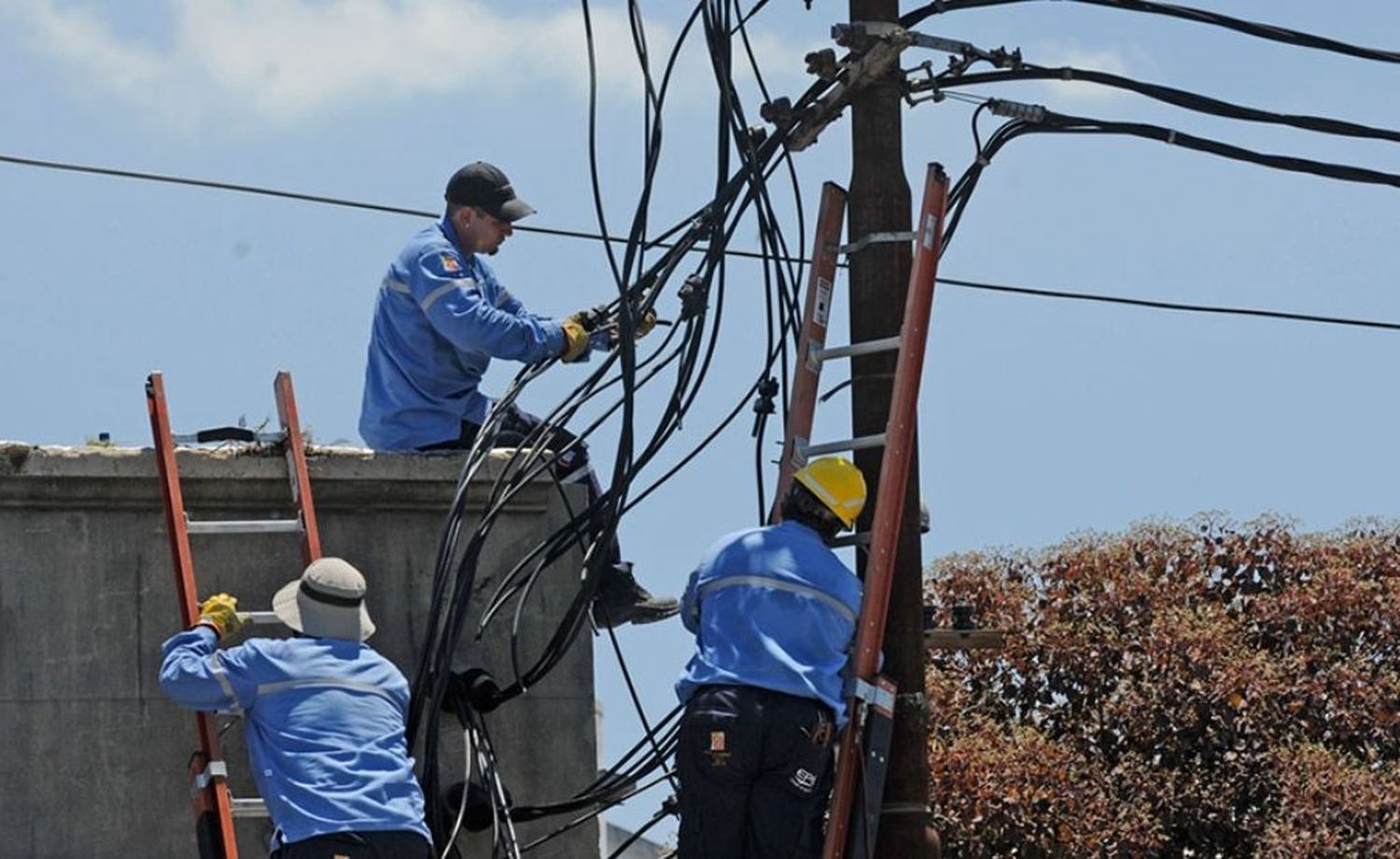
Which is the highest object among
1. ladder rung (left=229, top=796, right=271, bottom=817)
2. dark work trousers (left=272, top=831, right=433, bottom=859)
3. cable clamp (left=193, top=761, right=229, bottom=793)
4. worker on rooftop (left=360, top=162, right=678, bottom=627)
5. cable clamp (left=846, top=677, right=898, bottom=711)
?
worker on rooftop (left=360, top=162, right=678, bottom=627)

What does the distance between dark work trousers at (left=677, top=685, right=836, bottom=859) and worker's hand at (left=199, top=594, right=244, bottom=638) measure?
1.65m

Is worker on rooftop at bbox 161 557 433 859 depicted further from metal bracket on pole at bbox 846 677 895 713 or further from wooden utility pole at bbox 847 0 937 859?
wooden utility pole at bbox 847 0 937 859

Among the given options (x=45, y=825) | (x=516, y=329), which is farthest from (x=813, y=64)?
(x=45, y=825)

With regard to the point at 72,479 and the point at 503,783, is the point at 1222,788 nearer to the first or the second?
the point at 503,783

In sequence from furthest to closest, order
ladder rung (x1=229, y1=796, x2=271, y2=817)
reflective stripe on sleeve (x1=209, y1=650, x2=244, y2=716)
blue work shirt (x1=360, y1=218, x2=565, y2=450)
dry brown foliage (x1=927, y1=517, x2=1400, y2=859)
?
1. dry brown foliage (x1=927, y1=517, x2=1400, y2=859)
2. blue work shirt (x1=360, y1=218, x2=565, y2=450)
3. ladder rung (x1=229, y1=796, x2=271, y2=817)
4. reflective stripe on sleeve (x1=209, y1=650, x2=244, y2=716)

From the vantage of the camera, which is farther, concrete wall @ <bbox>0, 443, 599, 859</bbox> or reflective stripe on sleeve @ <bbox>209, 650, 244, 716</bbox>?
concrete wall @ <bbox>0, 443, 599, 859</bbox>

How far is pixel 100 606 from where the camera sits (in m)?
10.8

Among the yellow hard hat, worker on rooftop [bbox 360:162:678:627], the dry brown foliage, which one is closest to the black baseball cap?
worker on rooftop [bbox 360:162:678:627]

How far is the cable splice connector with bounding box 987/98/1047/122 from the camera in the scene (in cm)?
1120

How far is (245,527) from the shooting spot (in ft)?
35.4

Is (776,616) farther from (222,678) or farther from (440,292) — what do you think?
(440,292)

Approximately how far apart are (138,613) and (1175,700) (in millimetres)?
7178

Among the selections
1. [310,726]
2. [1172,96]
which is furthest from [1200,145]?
[310,726]

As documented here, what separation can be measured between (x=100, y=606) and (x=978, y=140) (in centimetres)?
374
